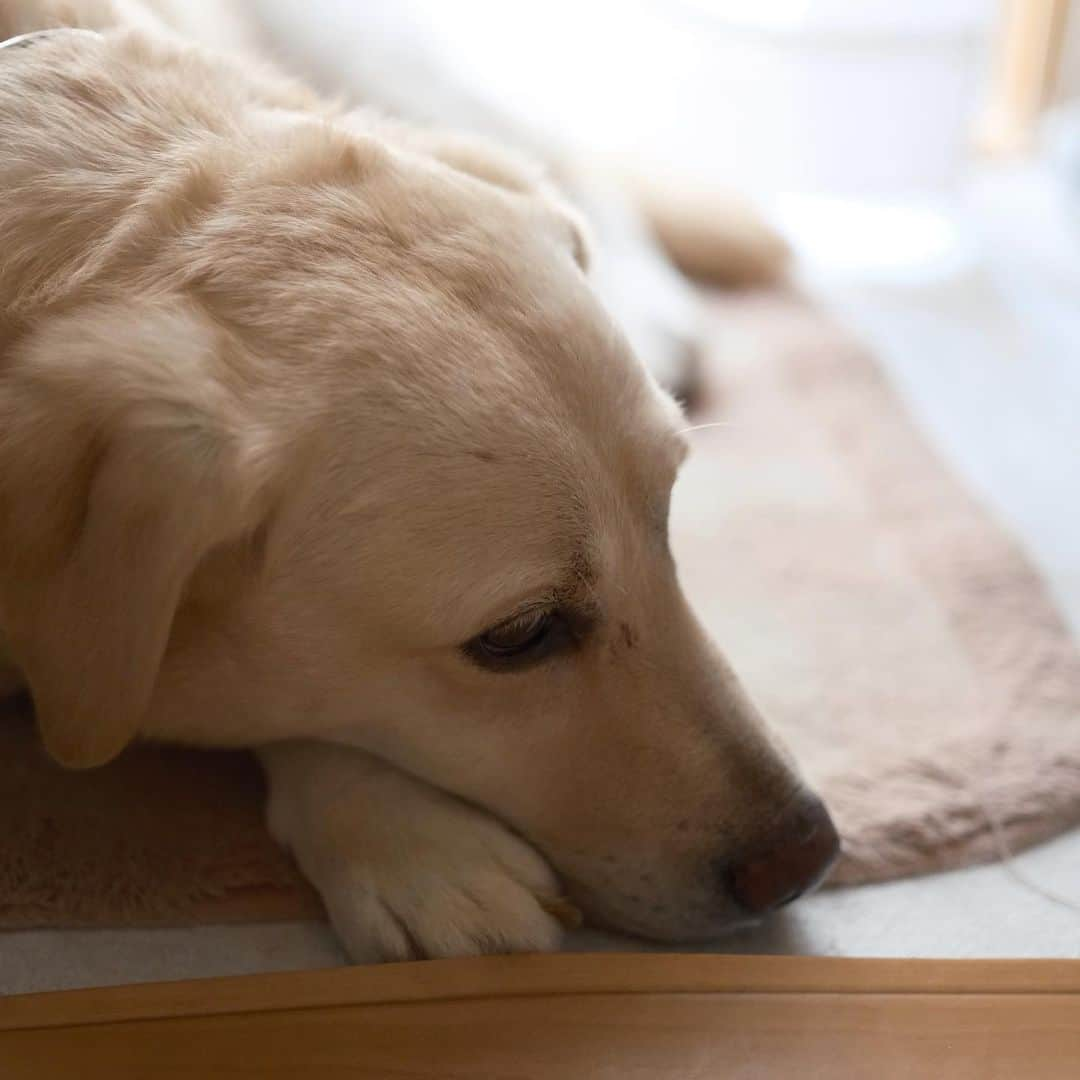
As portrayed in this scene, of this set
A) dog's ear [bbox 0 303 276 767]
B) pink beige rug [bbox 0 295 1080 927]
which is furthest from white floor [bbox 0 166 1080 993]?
dog's ear [bbox 0 303 276 767]

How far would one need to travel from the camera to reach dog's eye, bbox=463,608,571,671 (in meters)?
1.24

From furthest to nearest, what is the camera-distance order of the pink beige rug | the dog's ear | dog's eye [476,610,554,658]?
1. the pink beige rug
2. dog's eye [476,610,554,658]
3. the dog's ear

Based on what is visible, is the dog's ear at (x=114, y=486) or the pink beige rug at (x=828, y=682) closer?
the dog's ear at (x=114, y=486)

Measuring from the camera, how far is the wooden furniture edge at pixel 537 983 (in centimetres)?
119

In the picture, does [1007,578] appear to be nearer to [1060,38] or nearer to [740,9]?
[740,9]

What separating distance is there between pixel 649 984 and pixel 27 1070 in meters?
0.52

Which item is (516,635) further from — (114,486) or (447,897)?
(114,486)

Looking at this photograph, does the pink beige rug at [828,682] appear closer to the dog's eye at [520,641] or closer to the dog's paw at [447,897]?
the dog's paw at [447,897]

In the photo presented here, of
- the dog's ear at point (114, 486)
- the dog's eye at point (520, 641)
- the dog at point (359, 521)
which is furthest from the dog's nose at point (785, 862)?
the dog's ear at point (114, 486)

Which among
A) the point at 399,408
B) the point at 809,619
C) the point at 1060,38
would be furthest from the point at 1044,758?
the point at 1060,38

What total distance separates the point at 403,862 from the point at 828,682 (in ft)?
2.12

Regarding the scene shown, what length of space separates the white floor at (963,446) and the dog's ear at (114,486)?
0.27 metres

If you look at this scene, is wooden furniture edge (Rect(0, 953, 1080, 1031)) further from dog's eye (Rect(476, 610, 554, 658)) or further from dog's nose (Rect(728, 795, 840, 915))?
dog's eye (Rect(476, 610, 554, 658))

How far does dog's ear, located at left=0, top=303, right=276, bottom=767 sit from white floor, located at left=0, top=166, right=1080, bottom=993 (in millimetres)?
269
